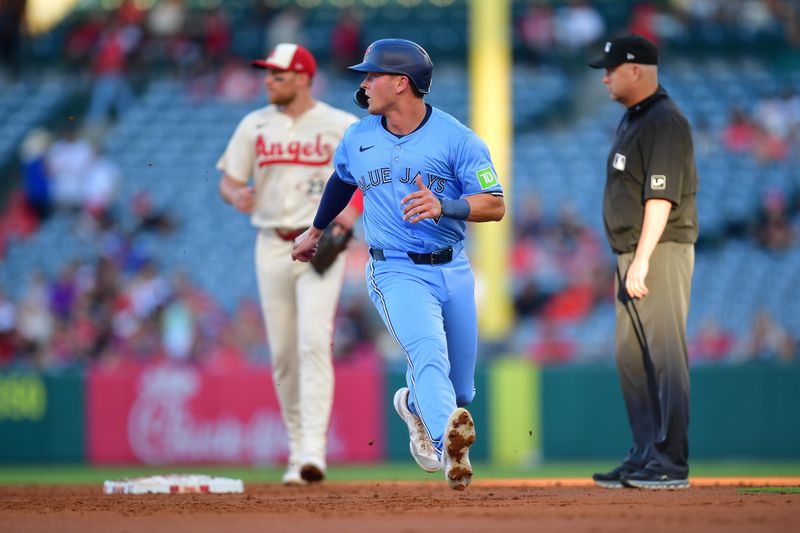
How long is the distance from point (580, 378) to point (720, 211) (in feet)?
17.5

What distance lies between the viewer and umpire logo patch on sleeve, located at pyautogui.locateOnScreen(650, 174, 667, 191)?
7.05m

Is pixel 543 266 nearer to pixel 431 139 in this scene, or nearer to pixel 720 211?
pixel 720 211

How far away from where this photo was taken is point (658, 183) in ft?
23.1

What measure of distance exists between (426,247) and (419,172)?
14.8 inches

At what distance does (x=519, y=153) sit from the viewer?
1852cm

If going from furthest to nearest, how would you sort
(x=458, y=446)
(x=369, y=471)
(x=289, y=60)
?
1. (x=369, y=471)
2. (x=289, y=60)
3. (x=458, y=446)

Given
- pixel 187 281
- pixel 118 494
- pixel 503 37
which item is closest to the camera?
pixel 118 494

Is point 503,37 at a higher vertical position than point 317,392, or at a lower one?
higher

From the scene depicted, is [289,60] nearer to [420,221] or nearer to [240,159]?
[240,159]

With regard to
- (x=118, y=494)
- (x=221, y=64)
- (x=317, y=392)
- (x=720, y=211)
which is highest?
(x=221, y=64)

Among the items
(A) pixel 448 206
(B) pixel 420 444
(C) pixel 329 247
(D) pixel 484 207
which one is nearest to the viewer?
(A) pixel 448 206

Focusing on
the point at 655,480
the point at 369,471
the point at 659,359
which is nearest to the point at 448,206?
the point at 659,359

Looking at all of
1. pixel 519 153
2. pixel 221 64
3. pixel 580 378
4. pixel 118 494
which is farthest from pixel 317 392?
pixel 221 64

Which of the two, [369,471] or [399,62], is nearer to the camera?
[399,62]
